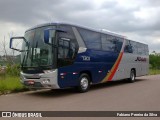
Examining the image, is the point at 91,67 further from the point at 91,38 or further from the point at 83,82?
the point at 91,38

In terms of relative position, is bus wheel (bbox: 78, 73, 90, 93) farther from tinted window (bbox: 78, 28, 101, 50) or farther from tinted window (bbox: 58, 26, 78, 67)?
tinted window (bbox: 78, 28, 101, 50)

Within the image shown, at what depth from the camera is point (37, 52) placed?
1232 centimetres

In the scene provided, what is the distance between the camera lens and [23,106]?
9758 millimetres

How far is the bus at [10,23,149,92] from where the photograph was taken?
1198 cm

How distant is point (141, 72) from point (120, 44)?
16.2ft

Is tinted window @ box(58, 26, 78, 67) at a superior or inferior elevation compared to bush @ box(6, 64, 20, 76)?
superior

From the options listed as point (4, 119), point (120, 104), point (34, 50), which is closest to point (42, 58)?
point (34, 50)

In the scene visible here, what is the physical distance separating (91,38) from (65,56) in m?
2.85

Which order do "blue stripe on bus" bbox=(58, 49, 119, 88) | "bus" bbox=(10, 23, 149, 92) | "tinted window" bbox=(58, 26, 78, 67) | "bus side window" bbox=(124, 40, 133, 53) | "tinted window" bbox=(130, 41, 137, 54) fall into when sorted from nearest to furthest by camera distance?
"bus" bbox=(10, 23, 149, 92) < "tinted window" bbox=(58, 26, 78, 67) < "blue stripe on bus" bbox=(58, 49, 119, 88) < "bus side window" bbox=(124, 40, 133, 53) < "tinted window" bbox=(130, 41, 137, 54)

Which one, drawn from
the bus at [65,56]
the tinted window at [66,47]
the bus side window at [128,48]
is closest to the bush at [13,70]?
the bus at [65,56]

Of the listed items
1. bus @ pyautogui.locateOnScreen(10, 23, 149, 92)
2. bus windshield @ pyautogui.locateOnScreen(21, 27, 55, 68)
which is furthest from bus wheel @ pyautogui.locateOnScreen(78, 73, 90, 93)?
bus windshield @ pyautogui.locateOnScreen(21, 27, 55, 68)

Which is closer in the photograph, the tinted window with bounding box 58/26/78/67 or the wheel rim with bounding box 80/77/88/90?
the tinted window with bounding box 58/26/78/67

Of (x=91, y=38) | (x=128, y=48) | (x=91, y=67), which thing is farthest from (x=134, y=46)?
(x=91, y=67)

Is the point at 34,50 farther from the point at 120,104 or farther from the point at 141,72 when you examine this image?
the point at 141,72
